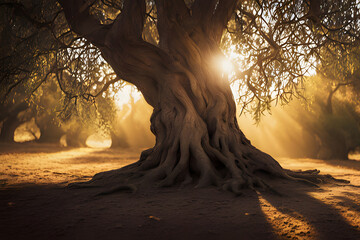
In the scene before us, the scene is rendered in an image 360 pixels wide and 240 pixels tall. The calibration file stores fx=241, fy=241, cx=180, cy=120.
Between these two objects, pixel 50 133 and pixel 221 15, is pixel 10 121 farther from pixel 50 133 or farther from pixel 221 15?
pixel 221 15

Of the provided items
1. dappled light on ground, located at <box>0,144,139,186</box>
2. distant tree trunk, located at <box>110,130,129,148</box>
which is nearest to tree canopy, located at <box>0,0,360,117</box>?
dappled light on ground, located at <box>0,144,139,186</box>

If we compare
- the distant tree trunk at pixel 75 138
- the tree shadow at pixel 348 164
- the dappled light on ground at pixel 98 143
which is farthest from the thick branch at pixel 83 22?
the dappled light on ground at pixel 98 143

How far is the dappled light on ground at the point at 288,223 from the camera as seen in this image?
2.37m

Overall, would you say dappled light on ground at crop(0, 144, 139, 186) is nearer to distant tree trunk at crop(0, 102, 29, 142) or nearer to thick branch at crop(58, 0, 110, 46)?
thick branch at crop(58, 0, 110, 46)

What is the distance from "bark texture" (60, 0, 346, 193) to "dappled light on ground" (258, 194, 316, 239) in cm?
114

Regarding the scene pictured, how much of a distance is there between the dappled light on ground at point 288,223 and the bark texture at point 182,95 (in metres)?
1.14

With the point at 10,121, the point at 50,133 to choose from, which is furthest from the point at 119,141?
the point at 10,121

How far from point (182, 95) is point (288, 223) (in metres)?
3.66

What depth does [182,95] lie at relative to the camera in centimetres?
568

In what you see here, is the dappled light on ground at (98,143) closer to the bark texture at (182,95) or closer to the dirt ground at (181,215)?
the bark texture at (182,95)

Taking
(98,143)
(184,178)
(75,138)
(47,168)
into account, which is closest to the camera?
(184,178)

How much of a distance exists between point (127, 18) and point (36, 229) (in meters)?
4.24

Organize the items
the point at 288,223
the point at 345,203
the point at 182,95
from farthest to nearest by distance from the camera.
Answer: the point at 182,95, the point at 345,203, the point at 288,223

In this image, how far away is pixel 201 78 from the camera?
241 inches
